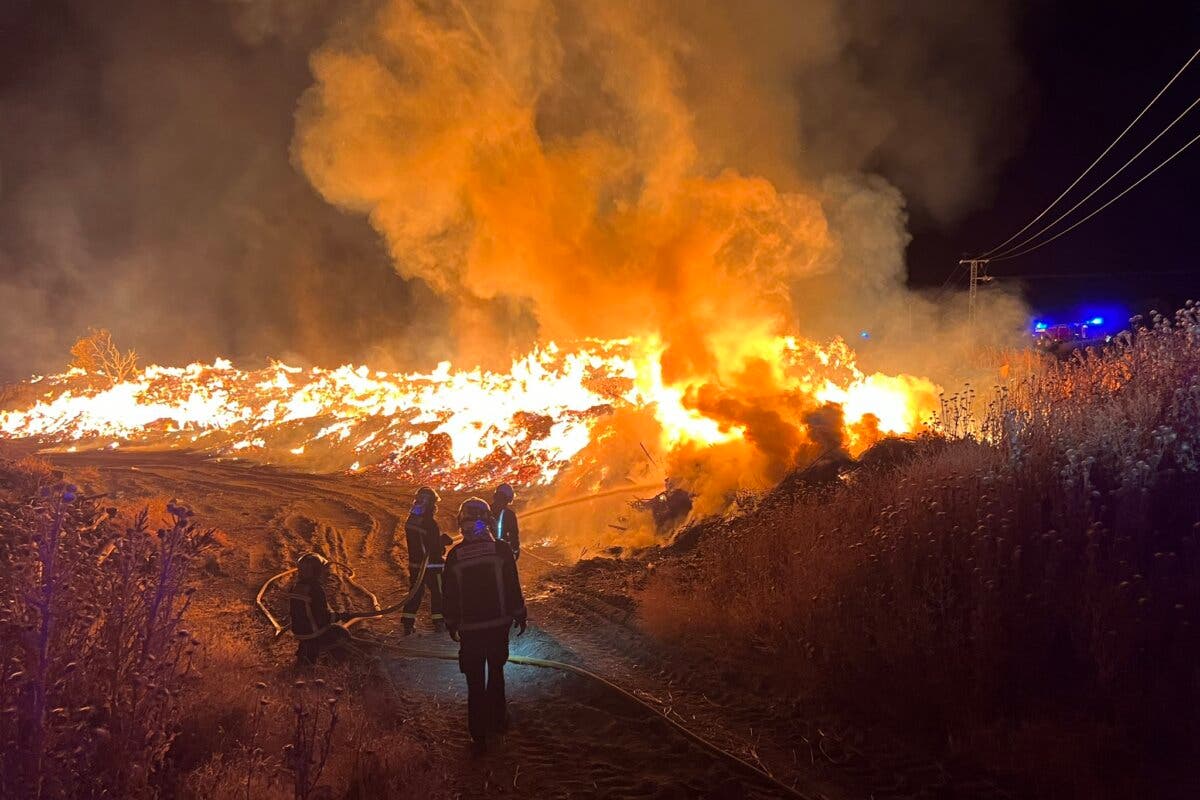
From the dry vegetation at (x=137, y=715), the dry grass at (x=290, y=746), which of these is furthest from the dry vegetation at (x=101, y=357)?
the dry vegetation at (x=137, y=715)

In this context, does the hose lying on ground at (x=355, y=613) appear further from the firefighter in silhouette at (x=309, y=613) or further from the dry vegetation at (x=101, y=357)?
the dry vegetation at (x=101, y=357)

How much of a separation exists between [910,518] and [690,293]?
804 centimetres

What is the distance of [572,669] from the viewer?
6961 mm

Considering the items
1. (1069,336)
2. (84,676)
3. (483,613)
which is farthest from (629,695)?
(1069,336)

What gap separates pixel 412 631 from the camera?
8.63m

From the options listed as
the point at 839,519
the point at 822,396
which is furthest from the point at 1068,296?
the point at 839,519

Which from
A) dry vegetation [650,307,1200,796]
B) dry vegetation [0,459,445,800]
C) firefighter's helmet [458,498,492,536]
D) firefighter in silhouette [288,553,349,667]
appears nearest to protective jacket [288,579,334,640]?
firefighter in silhouette [288,553,349,667]

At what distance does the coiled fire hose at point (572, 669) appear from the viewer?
482 cm

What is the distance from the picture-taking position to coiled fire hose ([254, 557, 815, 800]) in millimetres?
4823

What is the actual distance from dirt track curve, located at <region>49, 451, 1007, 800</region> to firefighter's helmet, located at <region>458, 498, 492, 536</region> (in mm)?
1647

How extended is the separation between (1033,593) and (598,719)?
3.56m

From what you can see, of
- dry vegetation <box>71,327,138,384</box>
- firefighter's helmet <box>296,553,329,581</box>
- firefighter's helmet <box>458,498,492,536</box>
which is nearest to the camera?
firefighter's helmet <box>458,498,492,536</box>

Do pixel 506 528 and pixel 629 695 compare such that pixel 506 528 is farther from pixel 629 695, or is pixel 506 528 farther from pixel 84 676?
pixel 84 676

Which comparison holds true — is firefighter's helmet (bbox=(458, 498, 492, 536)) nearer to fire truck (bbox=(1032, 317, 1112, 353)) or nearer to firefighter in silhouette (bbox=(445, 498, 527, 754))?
firefighter in silhouette (bbox=(445, 498, 527, 754))
